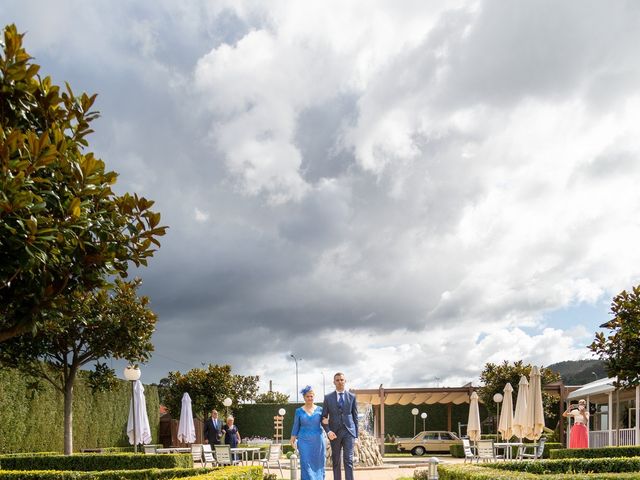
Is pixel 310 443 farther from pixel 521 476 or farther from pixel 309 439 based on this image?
pixel 521 476

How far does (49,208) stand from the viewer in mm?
7629

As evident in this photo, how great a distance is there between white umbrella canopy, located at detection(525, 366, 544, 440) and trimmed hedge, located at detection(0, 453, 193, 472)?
319 inches

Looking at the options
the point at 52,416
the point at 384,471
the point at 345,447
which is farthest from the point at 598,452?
the point at 52,416

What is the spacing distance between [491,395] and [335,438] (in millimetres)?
22537

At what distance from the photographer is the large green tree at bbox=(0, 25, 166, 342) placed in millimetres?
6750

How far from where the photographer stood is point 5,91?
7.35 meters

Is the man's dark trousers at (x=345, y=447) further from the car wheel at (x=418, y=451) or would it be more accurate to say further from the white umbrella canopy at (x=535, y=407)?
the car wheel at (x=418, y=451)

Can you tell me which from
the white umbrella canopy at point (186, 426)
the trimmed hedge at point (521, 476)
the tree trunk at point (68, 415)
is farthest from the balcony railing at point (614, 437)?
the tree trunk at point (68, 415)

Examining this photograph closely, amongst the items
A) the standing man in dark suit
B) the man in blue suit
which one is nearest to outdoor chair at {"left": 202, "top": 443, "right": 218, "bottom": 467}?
the standing man in dark suit

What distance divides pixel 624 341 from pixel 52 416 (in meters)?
15.4

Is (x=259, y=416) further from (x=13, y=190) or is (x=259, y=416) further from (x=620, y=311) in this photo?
(x=13, y=190)

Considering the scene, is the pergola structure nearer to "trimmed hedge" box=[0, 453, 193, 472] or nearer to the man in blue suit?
"trimmed hedge" box=[0, 453, 193, 472]

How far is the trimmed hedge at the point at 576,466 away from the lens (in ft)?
42.5

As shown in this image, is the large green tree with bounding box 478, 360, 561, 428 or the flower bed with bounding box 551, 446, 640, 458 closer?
the flower bed with bounding box 551, 446, 640, 458
